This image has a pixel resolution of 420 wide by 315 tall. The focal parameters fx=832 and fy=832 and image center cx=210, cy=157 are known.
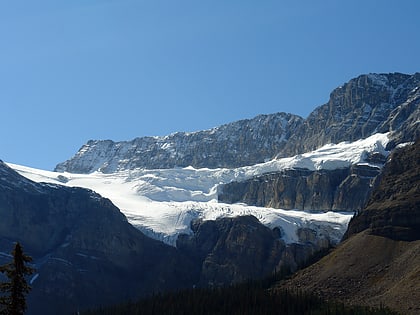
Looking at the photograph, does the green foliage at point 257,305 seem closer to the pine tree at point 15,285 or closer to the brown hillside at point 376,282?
the brown hillside at point 376,282

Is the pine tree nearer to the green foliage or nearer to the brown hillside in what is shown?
the green foliage

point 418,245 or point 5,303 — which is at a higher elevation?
point 418,245

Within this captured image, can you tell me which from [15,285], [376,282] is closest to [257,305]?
[376,282]

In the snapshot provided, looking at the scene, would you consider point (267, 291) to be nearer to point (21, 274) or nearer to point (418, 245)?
point (418, 245)

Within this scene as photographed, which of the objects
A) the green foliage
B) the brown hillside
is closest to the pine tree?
the green foliage

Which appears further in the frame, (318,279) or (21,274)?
(318,279)

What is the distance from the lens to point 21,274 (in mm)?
55875

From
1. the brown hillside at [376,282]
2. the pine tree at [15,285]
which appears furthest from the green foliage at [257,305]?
the pine tree at [15,285]

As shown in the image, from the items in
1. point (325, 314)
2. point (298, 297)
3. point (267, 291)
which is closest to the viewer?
point (325, 314)

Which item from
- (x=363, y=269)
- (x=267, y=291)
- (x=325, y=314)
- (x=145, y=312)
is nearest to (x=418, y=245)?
(x=363, y=269)

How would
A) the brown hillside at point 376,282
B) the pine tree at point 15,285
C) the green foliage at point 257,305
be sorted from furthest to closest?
the brown hillside at point 376,282, the green foliage at point 257,305, the pine tree at point 15,285

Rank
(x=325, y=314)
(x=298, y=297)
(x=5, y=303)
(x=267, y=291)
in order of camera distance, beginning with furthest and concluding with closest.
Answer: (x=267, y=291) < (x=298, y=297) < (x=325, y=314) < (x=5, y=303)

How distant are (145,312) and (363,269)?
52185mm

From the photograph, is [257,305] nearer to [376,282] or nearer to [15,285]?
[376,282]
